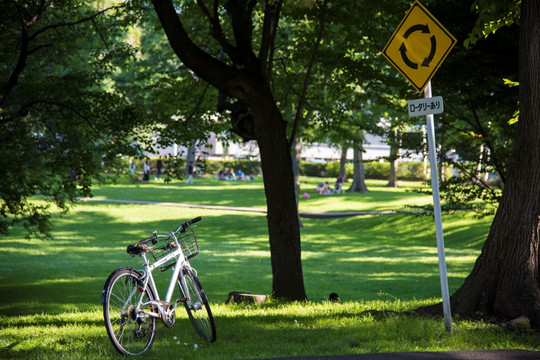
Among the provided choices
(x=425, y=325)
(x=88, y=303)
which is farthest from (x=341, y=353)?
(x=88, y=303)

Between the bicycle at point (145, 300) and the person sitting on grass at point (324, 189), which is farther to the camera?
the person sitting on grass at point (324, 189)

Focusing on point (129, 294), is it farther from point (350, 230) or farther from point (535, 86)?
point (350, 230)

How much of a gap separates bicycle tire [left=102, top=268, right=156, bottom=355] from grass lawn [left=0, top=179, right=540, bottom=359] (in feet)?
0.57

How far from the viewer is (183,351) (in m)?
5.93

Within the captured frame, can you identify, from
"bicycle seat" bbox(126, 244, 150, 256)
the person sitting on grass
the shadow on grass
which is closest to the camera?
"bicycle seat" bbox(126, 244, 150, 256)

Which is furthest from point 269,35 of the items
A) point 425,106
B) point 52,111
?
point 52,111

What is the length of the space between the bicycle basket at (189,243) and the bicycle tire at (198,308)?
0.64 feet

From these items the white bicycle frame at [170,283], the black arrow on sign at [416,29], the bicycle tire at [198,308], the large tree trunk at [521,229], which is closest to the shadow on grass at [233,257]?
the large tree trunk at [521,229]

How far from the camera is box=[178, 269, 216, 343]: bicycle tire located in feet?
20.5

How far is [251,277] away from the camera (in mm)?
18953

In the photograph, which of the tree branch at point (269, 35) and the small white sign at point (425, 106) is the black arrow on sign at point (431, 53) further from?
the tree branch at point (269, 35)

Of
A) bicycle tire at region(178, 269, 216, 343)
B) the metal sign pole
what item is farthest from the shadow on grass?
bicycle tire at region(178, 269, 216, 343)

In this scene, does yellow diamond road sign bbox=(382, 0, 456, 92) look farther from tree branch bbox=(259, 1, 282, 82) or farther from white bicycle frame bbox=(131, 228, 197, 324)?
tree branch bbox=(259, 1, 282, 82)

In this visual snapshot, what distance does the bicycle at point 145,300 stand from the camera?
5625 millimetres
